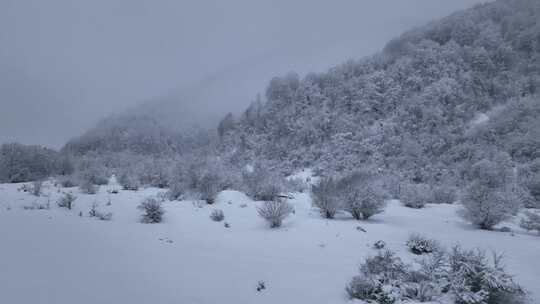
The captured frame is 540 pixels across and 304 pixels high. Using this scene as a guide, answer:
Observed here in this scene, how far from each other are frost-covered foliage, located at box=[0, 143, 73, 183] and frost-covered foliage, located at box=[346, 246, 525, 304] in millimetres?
23908

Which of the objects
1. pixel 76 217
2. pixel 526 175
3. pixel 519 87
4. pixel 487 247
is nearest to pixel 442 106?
pixel 519 87

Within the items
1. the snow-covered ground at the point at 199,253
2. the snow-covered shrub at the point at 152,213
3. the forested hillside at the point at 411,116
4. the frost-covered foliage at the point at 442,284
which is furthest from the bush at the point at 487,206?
the snow-covered shrub at the point at 152,213

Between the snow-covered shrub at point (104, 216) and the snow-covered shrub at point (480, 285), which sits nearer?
the snow-covered shrub at point (480, 285)

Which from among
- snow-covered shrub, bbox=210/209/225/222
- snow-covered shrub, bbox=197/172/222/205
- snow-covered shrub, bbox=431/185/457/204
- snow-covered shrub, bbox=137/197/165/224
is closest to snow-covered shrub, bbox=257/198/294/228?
snow-covered shrub, bbox=210/209/225/222

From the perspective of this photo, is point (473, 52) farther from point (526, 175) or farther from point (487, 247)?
point (487, 247)

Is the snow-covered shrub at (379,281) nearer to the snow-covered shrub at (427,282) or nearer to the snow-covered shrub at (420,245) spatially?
the snow-covered shrub at (427,282)

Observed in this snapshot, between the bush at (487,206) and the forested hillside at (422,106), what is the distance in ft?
53.6

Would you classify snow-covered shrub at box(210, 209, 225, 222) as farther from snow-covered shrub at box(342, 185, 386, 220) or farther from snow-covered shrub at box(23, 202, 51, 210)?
snow-covered shrub at box(23, 202, 51, 210)

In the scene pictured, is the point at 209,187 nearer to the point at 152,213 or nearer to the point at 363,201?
the point at 152,213

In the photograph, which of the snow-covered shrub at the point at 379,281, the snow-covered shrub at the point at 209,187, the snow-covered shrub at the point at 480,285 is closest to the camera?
the snow-covered shrub at the point at 480,285

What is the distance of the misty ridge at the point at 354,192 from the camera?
5.17 m

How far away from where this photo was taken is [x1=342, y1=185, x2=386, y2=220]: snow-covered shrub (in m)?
10.4

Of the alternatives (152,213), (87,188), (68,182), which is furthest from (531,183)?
(68,182)

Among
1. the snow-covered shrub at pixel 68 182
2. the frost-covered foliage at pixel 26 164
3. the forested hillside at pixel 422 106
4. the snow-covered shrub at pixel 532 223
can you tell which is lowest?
the snow-covered shrub at pixel 532 223
